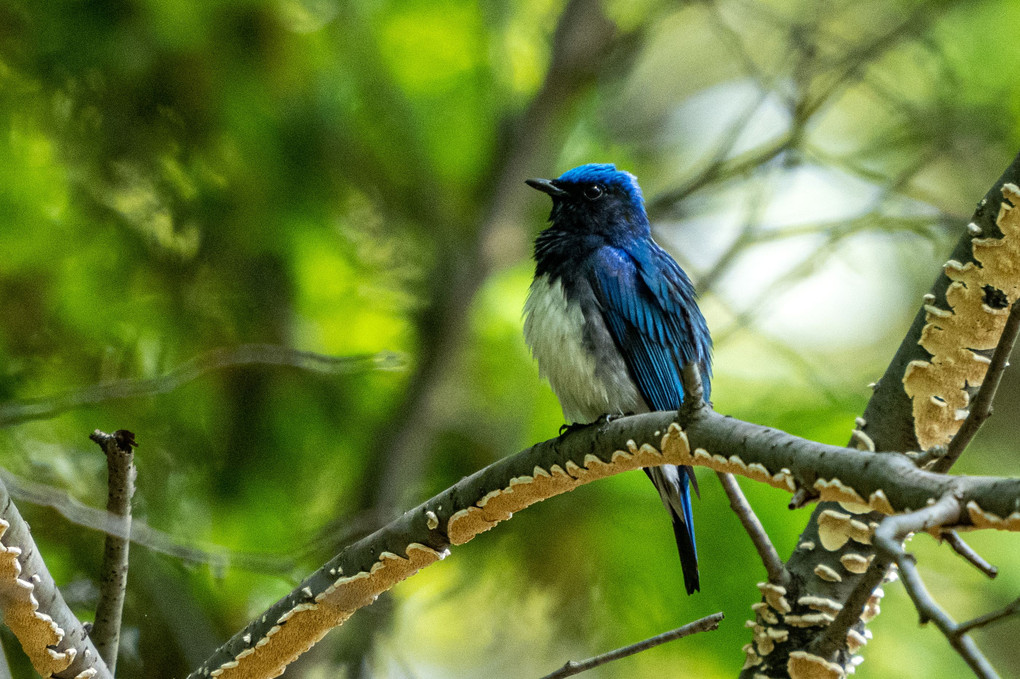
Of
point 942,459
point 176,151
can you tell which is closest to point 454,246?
point 176,151

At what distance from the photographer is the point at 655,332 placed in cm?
344

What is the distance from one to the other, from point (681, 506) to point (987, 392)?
186 cm

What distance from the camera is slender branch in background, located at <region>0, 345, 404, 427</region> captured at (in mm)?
2928

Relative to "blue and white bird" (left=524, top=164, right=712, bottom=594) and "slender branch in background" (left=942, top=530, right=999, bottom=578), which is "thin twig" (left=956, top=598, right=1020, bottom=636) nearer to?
"slender branch in background" (left=942, top=530, right=999, bottom=578)

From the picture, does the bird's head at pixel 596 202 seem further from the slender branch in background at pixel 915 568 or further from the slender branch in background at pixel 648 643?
the slender branch in background at pixel 915 568

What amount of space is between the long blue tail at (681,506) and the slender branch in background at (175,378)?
4.07 feet

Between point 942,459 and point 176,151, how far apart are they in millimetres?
4134

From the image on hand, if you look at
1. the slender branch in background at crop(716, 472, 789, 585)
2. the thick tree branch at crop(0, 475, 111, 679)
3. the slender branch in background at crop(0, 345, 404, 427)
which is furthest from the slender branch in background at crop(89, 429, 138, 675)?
the slender branch in background at crop(716, 472, 789, 585)

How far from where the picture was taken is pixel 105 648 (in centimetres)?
236

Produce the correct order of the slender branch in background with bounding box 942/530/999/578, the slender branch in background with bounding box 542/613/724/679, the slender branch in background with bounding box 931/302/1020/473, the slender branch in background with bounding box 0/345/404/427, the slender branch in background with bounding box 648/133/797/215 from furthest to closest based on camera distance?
1. the slender branch in background with bounding box 648/133/797/215
2. the slender branch in background with bounding box 0/345/404/427
3. the slender branch in background with bounding box 542/613/724/679
4. the slender branch in background with bounding box 931/302/1020/473
5. the slender branch in background with bounding box 942/530/999/578

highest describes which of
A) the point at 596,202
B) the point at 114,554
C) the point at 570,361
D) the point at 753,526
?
the point at 596,202

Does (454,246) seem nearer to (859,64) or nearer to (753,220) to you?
(753,220)

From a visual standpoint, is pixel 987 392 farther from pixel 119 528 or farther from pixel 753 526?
pixel 119 528

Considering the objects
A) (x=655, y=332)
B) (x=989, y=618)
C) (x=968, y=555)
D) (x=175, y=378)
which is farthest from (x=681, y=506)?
(x=989, y=618)
